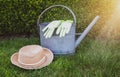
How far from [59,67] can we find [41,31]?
504 mm

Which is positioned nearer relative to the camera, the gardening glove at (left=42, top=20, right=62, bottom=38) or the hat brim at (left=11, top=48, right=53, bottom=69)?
Result: the hat brim at (left=11, top=48, right=53, bottom=69)

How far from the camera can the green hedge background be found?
15.3ft

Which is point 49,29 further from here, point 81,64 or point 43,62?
point 81,64

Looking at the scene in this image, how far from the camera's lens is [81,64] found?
161 inches

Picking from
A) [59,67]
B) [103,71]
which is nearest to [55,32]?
[59,67]

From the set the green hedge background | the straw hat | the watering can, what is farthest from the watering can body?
the green hedge background

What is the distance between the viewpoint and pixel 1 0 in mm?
4629

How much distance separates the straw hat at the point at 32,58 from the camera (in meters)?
3.97

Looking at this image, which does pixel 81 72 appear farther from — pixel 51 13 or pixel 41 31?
pixel 51 13

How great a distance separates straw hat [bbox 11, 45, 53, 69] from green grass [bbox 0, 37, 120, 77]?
6cm

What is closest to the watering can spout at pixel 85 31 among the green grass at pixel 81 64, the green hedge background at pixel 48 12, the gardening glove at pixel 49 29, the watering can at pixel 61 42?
the watering can at pixel 61 42

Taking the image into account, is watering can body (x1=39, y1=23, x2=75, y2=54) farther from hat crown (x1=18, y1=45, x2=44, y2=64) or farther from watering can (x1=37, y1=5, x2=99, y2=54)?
hat crown (x1=18, y1=45, x2=44, y2=64)

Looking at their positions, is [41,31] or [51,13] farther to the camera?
[51,13]

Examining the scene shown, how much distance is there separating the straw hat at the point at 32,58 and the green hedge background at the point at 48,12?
2.39 ft
